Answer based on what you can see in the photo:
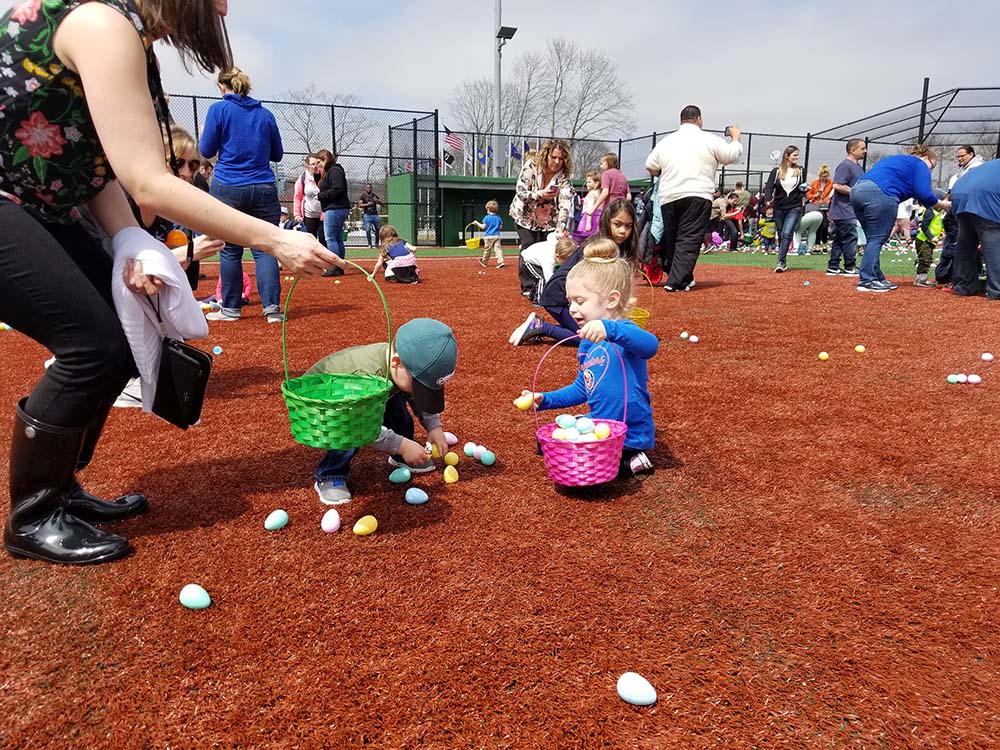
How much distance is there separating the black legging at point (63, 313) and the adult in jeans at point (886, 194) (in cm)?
946

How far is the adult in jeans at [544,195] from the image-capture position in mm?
8406

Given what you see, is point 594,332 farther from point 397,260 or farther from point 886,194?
point 397,260

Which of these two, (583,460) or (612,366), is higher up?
(612,366)

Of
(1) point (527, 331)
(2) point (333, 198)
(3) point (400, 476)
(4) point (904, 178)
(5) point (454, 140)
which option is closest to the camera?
(3) point (400, 476)

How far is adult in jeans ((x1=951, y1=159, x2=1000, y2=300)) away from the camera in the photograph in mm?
7574

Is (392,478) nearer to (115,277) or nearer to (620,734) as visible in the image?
(115,277)

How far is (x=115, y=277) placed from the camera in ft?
7.07

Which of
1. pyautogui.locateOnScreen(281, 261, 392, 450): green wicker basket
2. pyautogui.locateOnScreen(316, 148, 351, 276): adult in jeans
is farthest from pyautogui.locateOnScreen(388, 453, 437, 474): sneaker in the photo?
pyautogui.locateOnScreen(316, 148, 351, 276): adult in jeans

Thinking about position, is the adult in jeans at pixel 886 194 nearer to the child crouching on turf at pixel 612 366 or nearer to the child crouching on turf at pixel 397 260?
the child crouching on turf at pixel 397 260

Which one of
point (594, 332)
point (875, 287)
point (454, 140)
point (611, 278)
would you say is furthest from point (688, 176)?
point (454, 140)

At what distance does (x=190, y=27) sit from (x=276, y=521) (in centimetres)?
172

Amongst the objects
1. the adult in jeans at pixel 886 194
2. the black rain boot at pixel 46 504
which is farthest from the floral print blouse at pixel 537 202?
the black rain boot at pixel 46 504

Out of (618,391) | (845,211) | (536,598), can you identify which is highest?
(845,211)

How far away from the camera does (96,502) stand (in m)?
2.53
